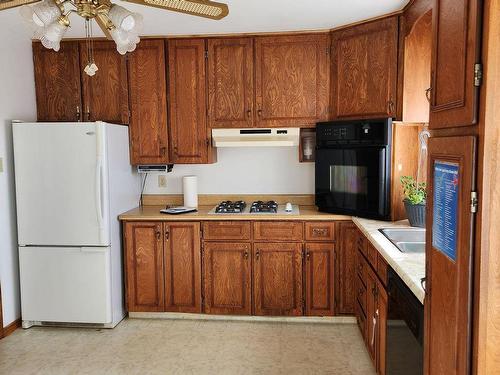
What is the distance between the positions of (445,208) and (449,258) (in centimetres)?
15

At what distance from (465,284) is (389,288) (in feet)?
3.22

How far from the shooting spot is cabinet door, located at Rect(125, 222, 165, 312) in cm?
338

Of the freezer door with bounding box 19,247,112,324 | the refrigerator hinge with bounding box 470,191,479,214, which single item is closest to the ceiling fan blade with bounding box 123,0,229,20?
the refrigerator hinge with bounding box 470,191,479,214

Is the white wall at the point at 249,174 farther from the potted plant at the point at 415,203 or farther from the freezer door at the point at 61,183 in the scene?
the potted plant at the point at 415,203

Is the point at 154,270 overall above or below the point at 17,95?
below

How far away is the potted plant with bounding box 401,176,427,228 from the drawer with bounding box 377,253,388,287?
557 mm

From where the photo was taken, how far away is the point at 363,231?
2803mm

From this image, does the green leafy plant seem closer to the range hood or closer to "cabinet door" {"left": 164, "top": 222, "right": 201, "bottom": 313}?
the range hood

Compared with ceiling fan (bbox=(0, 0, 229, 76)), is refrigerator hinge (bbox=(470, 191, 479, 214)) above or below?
below

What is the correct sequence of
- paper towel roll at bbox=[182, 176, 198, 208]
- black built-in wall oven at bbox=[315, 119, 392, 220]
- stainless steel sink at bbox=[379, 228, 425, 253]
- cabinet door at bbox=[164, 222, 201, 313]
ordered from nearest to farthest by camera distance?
stainless steel sink at bbox=[379, 228, 425, 253]
black built-in wall oven at bbox=[315, 119, 392, 220]
cabinet door at bbox=[164, 222, 201, 313]
paper towel roll at bbox=[182, 176, 198, 208]

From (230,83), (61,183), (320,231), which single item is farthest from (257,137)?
(61,183)

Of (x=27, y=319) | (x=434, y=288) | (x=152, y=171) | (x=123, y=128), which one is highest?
(x=123, y=128)

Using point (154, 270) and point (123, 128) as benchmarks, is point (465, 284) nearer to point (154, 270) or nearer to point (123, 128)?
point (154, 270)

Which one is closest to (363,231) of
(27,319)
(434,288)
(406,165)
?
(406,165)
